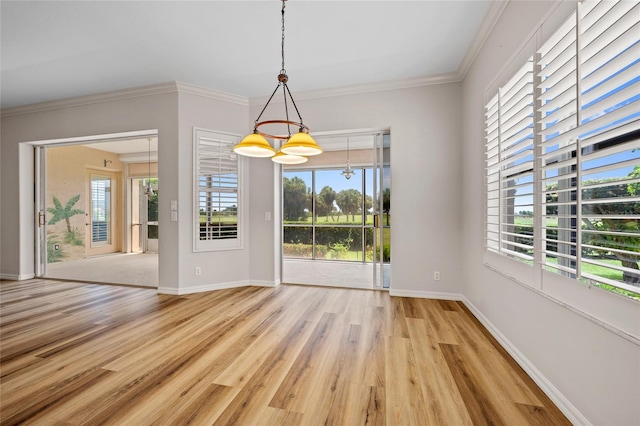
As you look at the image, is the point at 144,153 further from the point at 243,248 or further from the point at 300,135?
the point at 300,135

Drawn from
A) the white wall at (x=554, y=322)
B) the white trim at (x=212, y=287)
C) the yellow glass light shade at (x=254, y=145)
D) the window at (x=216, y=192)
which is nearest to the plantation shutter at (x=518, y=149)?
the white wall at (x=554, y=322)

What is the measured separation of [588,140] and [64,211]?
29.2 feet

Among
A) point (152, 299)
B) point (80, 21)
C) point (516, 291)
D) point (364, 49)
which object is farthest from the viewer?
point (152, 299)

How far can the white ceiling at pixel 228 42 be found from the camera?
2357mm

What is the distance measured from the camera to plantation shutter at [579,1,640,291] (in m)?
1.08

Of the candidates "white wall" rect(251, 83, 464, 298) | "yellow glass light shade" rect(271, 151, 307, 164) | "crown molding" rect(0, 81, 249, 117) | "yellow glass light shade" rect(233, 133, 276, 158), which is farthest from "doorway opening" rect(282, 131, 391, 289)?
"yellow glass light shade" rect(233, 133, 276, 158)

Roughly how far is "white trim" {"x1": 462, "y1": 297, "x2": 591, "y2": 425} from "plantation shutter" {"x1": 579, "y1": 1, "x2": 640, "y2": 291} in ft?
2.39

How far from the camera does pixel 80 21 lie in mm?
2523

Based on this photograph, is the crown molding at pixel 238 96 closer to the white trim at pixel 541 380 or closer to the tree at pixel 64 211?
the tree at pixel 64 211

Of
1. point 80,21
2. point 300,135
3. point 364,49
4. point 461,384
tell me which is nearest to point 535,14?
point 364,49

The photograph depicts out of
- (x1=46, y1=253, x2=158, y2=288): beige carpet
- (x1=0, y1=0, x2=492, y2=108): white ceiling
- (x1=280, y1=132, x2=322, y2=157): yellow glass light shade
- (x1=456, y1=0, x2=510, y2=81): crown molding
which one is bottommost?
(x1=46, y1=253, x2=158, y2=288): beige carpet

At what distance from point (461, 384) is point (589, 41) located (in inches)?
79.0

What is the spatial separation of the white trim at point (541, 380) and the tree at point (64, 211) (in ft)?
27.4

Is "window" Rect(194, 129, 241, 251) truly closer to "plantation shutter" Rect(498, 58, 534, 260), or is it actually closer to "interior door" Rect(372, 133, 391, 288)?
"interior door" Rect(372, 133, 391, 288)
